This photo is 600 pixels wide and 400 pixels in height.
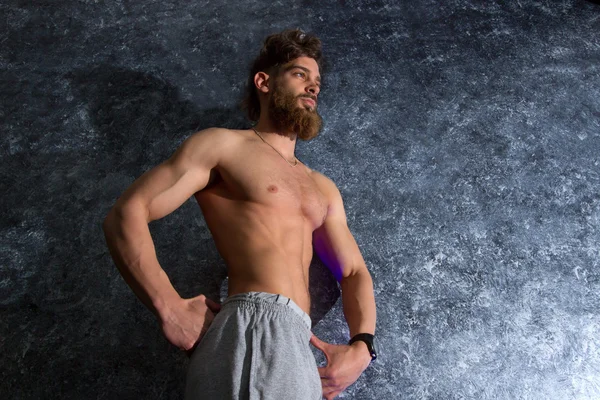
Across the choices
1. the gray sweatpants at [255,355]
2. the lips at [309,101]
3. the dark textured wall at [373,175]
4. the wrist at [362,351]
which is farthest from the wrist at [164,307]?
the lips at [309,101]

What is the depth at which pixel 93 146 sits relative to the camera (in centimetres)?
260

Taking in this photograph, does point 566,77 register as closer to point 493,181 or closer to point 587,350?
point 493,181

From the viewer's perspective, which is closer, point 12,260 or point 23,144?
point 12,260

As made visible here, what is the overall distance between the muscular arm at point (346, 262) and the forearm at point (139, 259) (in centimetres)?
65

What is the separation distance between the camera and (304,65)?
2586 mm

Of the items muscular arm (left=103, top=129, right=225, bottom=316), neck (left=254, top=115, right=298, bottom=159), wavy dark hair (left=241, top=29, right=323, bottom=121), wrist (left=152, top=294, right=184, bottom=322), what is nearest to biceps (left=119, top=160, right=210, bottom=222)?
muscular arm (left=103, top=129, right=225, bottom=316)

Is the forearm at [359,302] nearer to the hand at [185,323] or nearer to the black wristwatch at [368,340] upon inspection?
the black wristwatch at [368,340]

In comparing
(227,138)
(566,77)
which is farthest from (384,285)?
(566,77)

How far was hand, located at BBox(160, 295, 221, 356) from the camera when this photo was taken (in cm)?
190

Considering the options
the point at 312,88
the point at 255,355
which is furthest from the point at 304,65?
the point at 255,355

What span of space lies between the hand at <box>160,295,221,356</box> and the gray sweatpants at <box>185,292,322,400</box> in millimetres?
30

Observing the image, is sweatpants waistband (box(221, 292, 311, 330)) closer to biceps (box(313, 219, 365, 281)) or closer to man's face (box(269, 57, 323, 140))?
biceps (box(313, 219, 365, 281))

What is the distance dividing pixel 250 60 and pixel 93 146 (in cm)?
76

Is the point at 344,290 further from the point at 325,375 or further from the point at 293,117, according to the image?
the point at 293,117
